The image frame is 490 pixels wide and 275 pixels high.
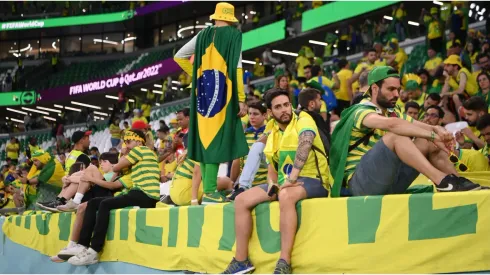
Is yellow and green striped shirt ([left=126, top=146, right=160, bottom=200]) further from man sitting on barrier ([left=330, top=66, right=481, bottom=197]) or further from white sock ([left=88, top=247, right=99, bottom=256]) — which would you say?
man sitting on barrier ([left=330, top=66, right=481, bottom=197])

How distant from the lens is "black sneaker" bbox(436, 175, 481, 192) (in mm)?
4027

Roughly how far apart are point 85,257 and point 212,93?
7.00 feet

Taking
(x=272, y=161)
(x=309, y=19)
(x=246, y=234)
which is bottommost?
(x=246, y=234)

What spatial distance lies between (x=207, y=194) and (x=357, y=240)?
1864mm

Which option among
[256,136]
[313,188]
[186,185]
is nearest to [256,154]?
[256,136]

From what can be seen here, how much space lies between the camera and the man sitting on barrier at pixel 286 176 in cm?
448

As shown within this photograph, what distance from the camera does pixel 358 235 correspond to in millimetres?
4168

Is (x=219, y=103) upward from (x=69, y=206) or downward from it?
upward

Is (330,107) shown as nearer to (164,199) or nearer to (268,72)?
(164,199)

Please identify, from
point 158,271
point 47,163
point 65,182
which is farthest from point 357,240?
point 47,163

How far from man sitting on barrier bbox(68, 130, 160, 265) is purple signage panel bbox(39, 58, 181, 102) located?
2060 cm

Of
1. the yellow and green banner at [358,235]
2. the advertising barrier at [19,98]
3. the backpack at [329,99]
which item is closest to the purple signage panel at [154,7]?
the advertising barrier at [19,98]

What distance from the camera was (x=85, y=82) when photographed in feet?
105

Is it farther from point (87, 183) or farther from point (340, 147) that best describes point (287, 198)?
point (87, 183)
